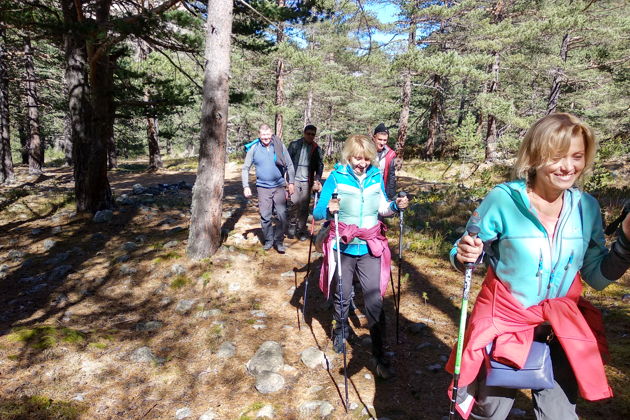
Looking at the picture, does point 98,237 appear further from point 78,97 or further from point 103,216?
point 78,97

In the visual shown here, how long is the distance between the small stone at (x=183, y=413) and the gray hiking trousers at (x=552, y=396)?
265 centimetres

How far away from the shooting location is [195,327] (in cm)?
494

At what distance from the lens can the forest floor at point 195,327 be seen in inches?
135

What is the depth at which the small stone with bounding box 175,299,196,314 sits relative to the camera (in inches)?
214

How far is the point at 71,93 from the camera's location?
8781mm

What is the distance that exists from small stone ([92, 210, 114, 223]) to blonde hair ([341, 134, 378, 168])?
307 inches

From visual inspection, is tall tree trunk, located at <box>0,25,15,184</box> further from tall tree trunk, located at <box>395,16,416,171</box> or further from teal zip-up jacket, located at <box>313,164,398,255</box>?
teal zip-up jacket, located at <box>313,164,398,255</box>

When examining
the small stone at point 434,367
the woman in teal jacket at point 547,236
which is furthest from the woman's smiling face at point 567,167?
the small stone at point 434,367

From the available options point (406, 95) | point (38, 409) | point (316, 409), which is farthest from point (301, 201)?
point (406, 95)

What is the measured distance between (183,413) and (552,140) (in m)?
3.71

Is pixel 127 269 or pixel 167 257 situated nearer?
pixel 127 269

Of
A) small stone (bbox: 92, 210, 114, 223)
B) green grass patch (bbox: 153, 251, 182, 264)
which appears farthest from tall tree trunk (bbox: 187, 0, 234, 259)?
small stone (bbox: 92, 210, 114, 223)

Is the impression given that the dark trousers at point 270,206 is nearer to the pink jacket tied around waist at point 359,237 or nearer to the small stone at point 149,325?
the small stone at point 149,325

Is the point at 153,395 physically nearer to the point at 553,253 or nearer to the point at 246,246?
the point at 553,253
